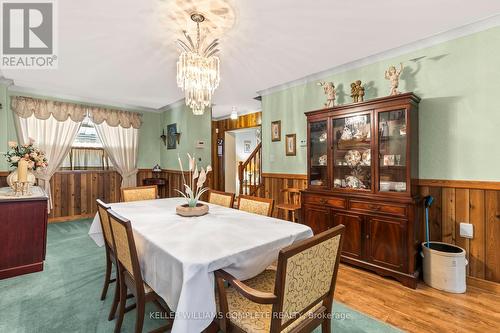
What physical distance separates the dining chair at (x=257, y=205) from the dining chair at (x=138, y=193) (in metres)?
1.41

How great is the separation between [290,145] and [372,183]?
1.54 m

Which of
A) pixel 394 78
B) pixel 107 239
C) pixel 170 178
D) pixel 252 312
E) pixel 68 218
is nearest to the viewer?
pixel 252 312

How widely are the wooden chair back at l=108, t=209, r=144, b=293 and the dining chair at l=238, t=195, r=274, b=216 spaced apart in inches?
47.6

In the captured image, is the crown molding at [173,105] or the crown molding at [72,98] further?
the crown molding at [173,105]

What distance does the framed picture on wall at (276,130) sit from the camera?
163 inches

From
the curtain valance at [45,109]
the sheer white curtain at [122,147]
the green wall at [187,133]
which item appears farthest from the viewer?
the green wall at [187,133]

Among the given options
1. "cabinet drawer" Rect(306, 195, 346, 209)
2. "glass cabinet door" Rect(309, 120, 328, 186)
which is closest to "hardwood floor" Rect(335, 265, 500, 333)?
"cabinet drawer" Rect(306, 195, 346, 209)

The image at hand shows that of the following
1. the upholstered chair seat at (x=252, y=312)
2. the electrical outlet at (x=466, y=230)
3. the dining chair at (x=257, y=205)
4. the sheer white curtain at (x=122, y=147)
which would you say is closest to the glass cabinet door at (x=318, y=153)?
the dining chair at (x=257, y=205)

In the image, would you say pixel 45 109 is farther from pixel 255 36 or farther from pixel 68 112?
pixel 255 36

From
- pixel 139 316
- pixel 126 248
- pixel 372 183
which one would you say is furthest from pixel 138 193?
pixel 372 183

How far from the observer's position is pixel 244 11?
6.82ft

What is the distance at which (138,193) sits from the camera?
10.6 feet

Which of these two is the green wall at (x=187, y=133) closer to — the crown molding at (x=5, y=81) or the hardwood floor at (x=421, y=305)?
the crown molding at (x=5, y=81)

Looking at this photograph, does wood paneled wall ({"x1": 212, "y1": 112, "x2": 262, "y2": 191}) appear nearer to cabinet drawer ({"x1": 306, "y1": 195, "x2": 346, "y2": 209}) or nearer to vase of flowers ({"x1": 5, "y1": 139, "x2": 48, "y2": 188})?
cabinet drawer ({"x1": 306, "y1": 195, "x2": 346, "y2": 209})
